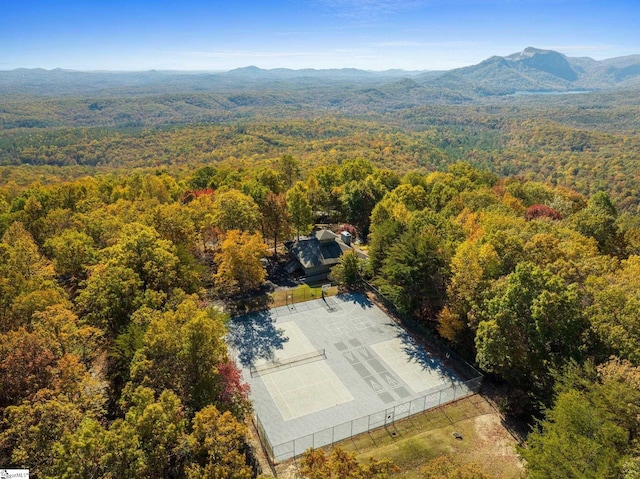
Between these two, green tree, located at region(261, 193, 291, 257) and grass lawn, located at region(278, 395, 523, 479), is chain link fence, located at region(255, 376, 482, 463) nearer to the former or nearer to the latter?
grass lawn, located at region(278, 395, 523, 479)

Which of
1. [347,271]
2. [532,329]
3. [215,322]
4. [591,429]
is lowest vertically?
[347,271]

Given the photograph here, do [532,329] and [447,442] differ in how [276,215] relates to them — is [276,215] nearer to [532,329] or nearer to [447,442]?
[532,329]

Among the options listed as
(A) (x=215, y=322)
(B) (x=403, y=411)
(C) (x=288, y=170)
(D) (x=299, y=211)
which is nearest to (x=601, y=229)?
(B) (x=403, y=411)

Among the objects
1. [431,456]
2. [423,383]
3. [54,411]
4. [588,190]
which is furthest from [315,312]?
[588,190]

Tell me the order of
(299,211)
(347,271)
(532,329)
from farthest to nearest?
1. (299,211)
2. (347,271)
3. (532,329)

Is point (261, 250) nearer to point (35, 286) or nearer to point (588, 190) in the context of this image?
point (35, 286)

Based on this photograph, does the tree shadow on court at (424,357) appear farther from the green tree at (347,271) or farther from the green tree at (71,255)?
the green tree at (71,255)

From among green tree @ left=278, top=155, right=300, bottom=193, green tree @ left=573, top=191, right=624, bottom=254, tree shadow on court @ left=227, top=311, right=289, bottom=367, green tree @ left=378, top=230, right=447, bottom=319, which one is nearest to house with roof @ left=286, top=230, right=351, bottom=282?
tree shadow on court @ left=227, top=311, right=289, bottom=367
